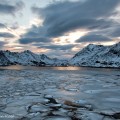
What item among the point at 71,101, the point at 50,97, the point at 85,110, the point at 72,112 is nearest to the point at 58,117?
the point at 72,112

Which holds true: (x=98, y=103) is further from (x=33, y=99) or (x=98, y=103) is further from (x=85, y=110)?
(x=33, y=99)

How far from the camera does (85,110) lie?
34.1 feet

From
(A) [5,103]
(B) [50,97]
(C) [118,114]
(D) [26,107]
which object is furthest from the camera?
(B) [50,97]

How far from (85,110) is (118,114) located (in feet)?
4.86

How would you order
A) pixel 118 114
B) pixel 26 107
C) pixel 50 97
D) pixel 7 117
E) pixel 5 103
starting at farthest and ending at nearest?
pixel 50 97 < pixel 5 103 < pixel 26 107 < pixel 118 114 < pixel 7 117

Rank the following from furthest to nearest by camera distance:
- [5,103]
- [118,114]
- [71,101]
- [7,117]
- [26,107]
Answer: [71,101] < [5,103] < [26,107] < [118,114] < [7,117]

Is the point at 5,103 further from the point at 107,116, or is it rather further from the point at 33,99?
the point at 107,116

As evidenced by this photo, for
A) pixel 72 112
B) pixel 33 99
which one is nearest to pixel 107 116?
pixel 72 112

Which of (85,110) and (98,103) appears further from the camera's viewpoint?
(98,103)

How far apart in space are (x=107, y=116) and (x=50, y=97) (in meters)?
5.15

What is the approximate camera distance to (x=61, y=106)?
11203 millimetres

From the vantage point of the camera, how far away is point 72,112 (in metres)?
9.98

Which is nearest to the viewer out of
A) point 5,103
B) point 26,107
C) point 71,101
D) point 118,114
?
point 118,114

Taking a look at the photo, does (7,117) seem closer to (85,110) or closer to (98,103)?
(85,110)
